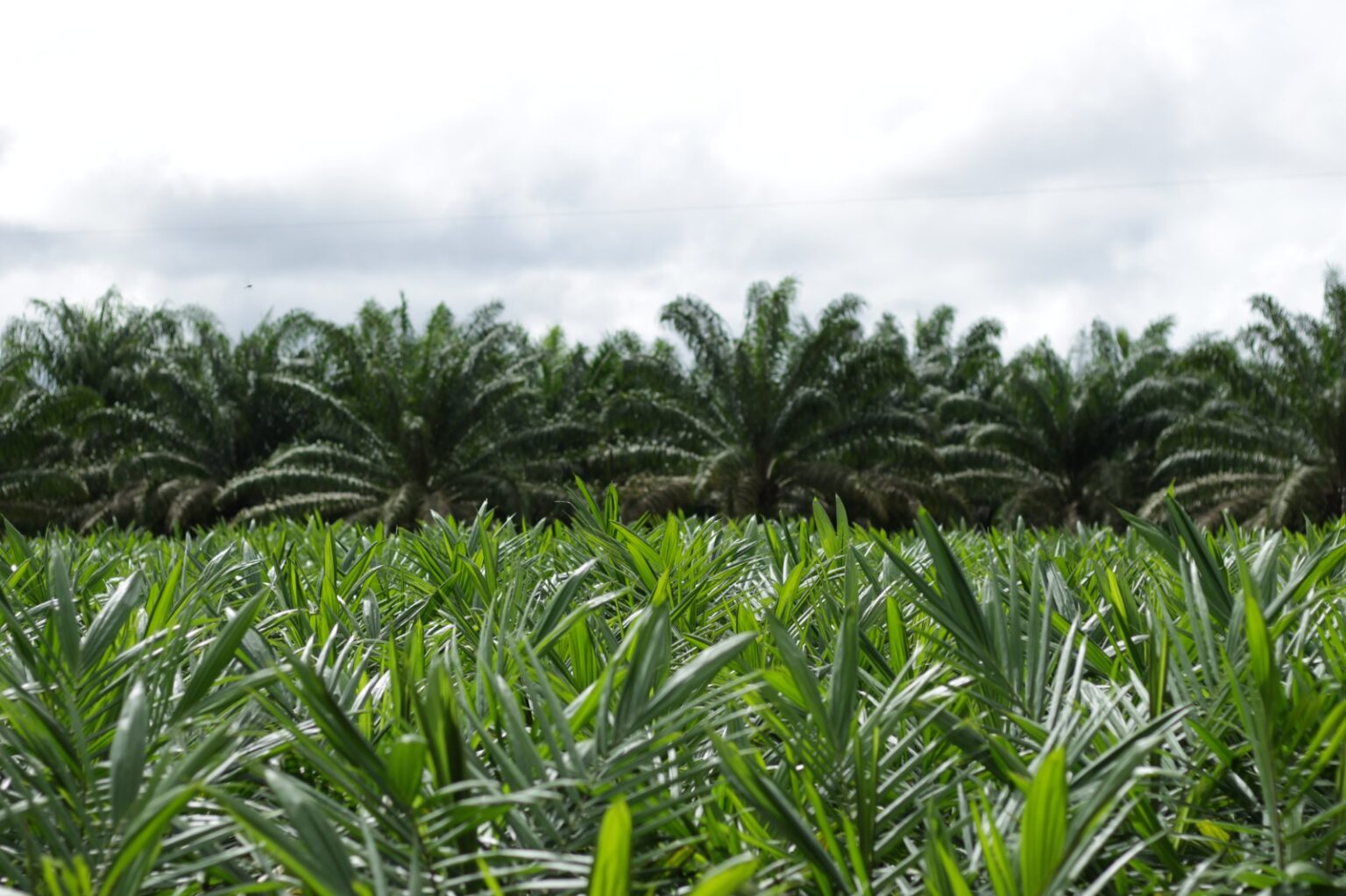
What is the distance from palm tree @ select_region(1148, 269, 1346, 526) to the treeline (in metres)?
0.03

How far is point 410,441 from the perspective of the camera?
18.8 metres

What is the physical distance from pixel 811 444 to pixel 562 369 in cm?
759

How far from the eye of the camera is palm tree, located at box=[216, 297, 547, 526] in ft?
60.4

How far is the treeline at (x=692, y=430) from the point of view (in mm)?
17984

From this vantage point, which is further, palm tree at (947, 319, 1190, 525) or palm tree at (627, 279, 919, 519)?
palm tree at (947, 319, 1190, 525)

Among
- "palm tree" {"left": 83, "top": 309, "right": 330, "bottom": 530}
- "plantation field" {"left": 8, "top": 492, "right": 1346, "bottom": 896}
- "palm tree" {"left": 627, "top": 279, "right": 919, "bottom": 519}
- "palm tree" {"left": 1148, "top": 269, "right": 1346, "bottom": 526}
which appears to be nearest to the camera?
"plantation field" {"left": 8, "top": 492, "right": 1346, "bottom": 896}

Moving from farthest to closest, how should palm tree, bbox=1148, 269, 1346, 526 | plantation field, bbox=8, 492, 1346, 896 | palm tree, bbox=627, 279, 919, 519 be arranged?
palm tree, bbox=627, 279, 919, 519 → palm tree, bbox=1148, 269, 1346, 526 → plantation field, bbox=8, 492, 1346, 896

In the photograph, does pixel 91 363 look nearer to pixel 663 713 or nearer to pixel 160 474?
pixel 160 474

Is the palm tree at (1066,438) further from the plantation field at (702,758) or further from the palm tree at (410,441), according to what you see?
the plantation field at (702,758)

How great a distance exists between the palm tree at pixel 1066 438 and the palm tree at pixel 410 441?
897 cm

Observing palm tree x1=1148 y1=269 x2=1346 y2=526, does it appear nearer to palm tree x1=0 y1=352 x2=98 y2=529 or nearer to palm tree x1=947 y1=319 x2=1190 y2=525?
palm tree x1=947 y1=319 x2=1190 y2=525

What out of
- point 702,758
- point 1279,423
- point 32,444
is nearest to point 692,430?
point 1279,423

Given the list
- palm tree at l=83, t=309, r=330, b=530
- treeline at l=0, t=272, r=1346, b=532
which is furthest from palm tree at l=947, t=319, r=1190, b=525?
palm tree at l=83, t=309, r=330, b=530

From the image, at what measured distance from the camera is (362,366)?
19125 mm
